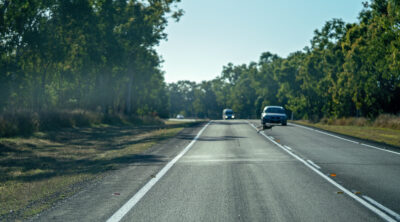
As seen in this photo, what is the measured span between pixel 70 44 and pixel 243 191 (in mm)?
32019

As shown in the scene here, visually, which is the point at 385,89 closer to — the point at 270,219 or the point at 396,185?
the point at 396,185

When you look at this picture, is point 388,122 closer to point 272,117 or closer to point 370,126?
point 370,126

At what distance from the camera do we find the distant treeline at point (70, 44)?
27.5m

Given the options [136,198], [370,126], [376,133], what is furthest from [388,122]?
[136,198]

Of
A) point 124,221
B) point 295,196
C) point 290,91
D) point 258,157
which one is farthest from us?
point 290,91

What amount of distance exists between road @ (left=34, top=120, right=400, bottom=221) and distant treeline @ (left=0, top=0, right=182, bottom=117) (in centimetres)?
1776

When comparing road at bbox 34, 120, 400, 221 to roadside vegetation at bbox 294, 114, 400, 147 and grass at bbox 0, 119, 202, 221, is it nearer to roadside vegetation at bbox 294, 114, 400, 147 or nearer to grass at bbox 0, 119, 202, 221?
grass at bbox 0, 119, 202, 221

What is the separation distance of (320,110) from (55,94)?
43104 millimetres

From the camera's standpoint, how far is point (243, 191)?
8320 mm

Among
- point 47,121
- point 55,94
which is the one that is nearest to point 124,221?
point 47,121

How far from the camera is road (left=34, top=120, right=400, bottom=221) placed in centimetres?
650

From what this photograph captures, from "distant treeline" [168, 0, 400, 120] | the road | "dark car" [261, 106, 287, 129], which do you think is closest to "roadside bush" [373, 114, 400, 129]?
"distant treeline" [168, 0, 400, 120]

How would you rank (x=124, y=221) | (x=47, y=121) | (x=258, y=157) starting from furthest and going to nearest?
(x=47, y=121) < (x=258, y=157) < (x=124, y=221)

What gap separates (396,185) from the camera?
9.16 m
